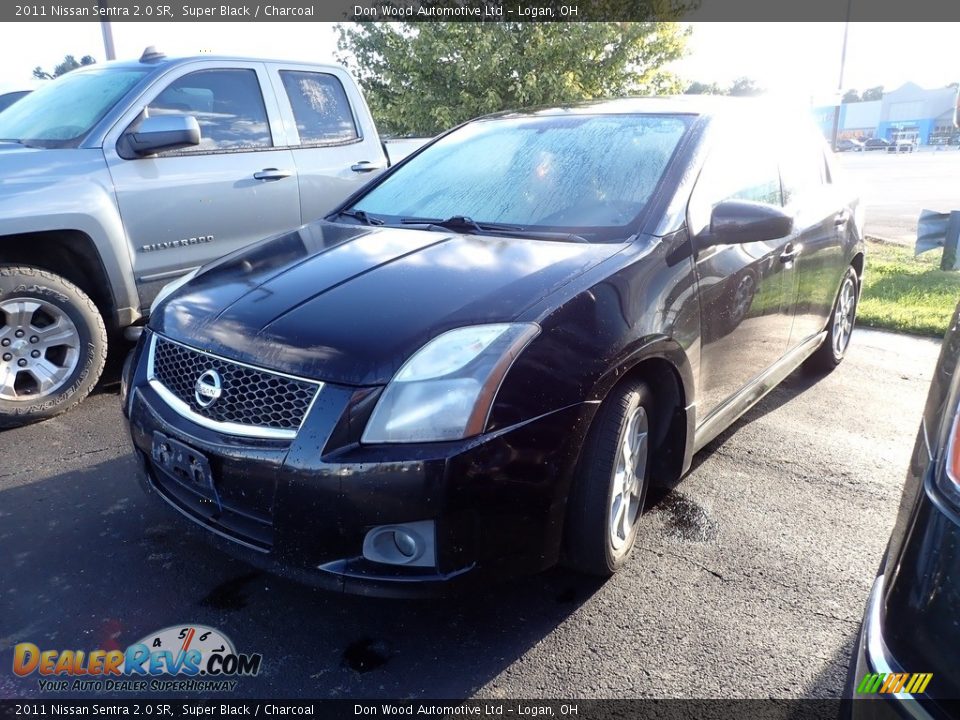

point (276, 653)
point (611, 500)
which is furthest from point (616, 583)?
point (276, 653)

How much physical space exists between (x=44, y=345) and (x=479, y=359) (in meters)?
3.01

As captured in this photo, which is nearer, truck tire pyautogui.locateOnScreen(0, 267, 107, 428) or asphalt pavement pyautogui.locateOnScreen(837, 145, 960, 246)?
truck tire pyautogui.locateOnScreen(0, 267, 107, 428)

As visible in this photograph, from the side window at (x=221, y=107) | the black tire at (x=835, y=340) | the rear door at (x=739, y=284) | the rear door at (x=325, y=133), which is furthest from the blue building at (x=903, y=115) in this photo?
the rear door at (x=739, y=284)

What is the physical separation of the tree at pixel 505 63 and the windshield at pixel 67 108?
628 centimetres

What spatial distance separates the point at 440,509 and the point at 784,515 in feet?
5.90

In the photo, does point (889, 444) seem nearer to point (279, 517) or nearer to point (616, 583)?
point (616, 583)

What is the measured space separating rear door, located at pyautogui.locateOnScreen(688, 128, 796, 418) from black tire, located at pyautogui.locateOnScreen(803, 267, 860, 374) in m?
1.18

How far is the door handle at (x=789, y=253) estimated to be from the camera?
350 cm

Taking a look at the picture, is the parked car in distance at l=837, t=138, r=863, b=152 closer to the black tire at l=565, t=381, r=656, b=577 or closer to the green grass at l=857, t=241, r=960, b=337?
the green grass at l=857, t=241, r=960, b=337

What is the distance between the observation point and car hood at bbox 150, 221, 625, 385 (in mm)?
2162

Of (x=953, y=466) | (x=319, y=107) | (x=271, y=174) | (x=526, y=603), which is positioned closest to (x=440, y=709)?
(x=526, y=603)

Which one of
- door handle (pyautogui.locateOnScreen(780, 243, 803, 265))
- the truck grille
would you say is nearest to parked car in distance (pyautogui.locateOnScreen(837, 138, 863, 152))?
door handle (pyautogui.locateOnScreen(780, 243, 803, 265))

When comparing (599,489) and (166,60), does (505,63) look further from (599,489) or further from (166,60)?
(599,489)

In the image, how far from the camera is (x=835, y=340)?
191 inches
